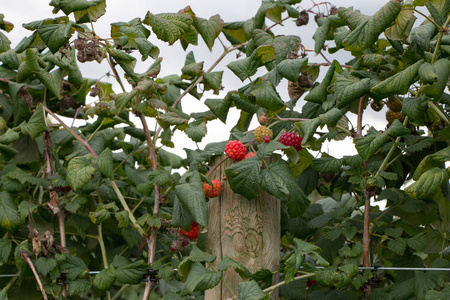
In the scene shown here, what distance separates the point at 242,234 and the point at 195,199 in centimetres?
26

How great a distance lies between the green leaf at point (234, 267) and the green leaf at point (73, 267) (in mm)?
836

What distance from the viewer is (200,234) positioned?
246 cm

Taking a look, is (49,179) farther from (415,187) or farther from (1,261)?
(415,187)

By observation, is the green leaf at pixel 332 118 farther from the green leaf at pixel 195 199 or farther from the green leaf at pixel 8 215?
the green leaf at pixel 8 215

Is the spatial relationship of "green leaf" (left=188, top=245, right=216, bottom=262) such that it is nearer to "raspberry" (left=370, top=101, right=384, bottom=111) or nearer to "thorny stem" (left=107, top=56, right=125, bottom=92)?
"thorny stem" (left=107, top=56, right=125, bottom=92)

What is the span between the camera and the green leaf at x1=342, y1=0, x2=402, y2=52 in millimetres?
2029

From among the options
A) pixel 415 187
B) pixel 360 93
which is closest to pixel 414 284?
pixel 415 187

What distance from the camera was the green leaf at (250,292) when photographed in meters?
1.94

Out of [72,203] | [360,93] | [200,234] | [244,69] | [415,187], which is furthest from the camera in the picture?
[72,203]

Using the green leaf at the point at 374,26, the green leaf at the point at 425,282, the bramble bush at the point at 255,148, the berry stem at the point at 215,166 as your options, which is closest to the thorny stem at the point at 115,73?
the bramble bush at the point at 255,148

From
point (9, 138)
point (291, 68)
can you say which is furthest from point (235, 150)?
point (9, 138)

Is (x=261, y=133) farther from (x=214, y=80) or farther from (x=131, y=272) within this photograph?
(x=131, y=272)

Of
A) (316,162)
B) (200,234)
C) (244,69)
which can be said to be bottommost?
(200,234)

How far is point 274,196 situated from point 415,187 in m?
0.51
